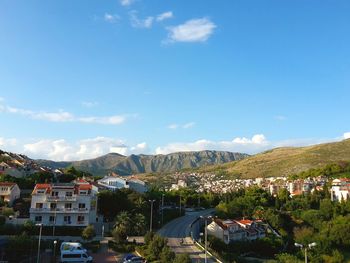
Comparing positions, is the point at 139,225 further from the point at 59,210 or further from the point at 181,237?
the point at 59,210

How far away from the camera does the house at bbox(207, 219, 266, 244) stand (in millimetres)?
74438

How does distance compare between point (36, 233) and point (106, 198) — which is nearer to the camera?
point (36, 233)

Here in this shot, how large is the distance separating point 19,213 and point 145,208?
Result: 2064 centimetres

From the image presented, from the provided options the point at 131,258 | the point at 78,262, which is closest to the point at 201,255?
the point at 131,258

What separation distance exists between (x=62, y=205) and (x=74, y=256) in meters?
20.0

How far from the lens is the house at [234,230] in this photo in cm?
7444

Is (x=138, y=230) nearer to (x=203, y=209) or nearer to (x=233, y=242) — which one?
(x=233, y=242)

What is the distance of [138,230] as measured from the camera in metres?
59.5

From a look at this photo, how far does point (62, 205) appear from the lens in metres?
60.6

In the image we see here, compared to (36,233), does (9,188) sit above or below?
above

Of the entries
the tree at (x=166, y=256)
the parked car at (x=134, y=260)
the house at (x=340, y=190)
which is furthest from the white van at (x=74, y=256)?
the house at (x=340, y=190)

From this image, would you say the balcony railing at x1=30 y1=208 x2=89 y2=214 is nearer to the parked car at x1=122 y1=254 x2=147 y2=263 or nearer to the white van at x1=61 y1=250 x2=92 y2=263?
the white van at x1=61 y1=250 x2=92 y2=263

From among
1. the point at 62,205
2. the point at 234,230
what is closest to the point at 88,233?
the point at 62,205

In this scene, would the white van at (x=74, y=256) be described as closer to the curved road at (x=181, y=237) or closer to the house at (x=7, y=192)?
the curved road at (x=181, y=237)
